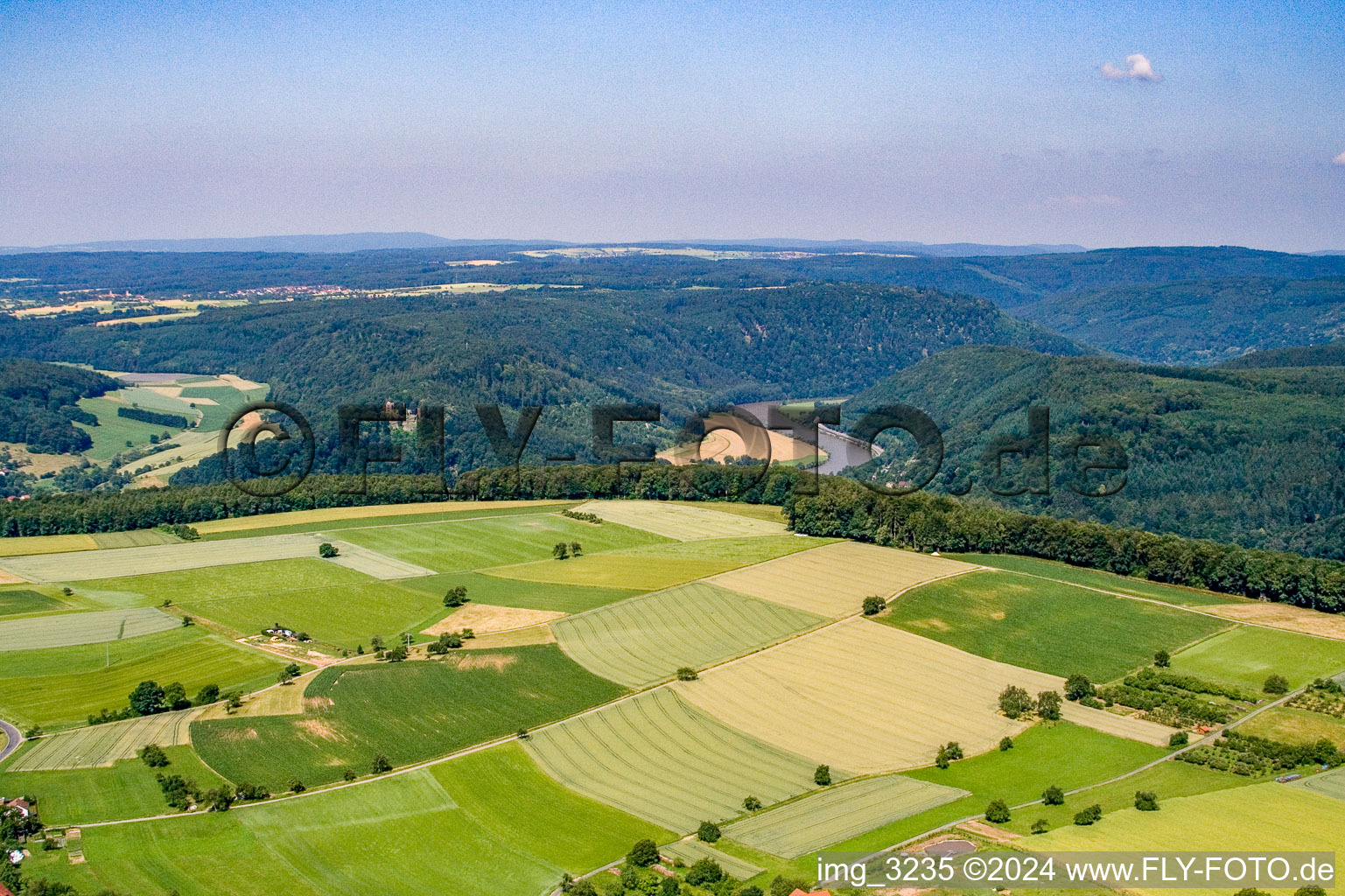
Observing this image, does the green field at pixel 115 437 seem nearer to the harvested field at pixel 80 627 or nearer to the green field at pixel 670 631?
the harvested field at pixel 80 627

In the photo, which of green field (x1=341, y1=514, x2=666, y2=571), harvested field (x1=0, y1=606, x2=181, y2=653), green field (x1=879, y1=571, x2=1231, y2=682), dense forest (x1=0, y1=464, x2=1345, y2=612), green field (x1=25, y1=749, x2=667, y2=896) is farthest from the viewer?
green field (x1=341, y1=514, x2=666, y2=571)

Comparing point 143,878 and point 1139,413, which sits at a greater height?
point 1139,413

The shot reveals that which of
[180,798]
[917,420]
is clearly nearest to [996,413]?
[917,420]

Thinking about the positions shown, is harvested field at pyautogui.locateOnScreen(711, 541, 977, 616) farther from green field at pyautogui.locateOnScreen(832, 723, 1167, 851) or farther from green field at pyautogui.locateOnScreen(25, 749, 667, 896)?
green field at pyautogui.locateOnScreen(25, 749, 667, 896)

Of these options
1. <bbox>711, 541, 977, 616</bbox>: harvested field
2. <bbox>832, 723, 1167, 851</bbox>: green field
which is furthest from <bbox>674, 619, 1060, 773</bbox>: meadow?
<bbox>711, 541, 977, 616</bbox>: harvested field

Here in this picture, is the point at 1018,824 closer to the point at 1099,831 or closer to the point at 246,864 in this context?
the point at 1099,831

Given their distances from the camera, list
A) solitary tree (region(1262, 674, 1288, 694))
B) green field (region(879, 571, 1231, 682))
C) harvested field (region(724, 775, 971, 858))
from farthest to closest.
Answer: green field (region(879, 571, 1231, 682)) < solitary tree (region(1262, 674, 1288, 694)) < harvested field (region(724, 775, 971, 858))

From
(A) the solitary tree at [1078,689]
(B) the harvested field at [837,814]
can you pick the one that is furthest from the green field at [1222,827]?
(A) the solitary tree at [1078,689]
